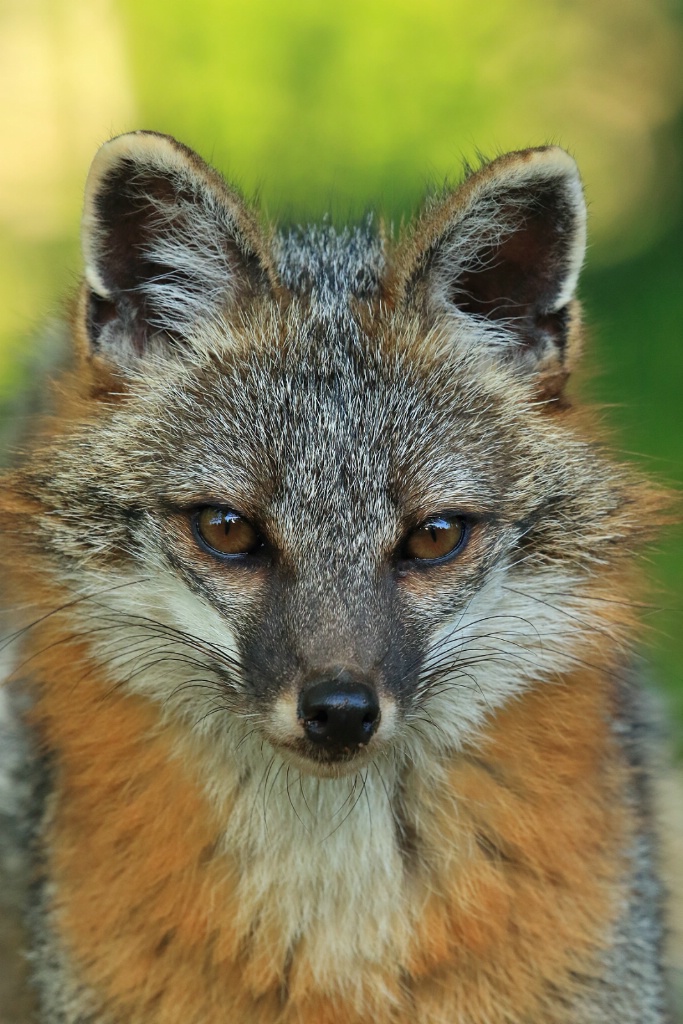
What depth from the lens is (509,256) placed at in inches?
135

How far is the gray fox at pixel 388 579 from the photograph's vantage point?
3197mm

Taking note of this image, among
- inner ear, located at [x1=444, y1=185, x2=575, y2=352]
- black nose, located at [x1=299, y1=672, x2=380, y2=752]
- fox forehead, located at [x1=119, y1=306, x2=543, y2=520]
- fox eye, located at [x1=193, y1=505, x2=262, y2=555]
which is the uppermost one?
inner ear, located at [x1=444, y1=185, x2=575, y2=352]

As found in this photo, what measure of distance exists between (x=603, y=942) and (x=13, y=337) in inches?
153

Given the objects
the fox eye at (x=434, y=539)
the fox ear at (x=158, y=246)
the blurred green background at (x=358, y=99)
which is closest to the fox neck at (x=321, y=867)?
the fox eye at (x=434, y=539)

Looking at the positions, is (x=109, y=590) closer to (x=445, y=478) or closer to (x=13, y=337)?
(x=445, y=478)

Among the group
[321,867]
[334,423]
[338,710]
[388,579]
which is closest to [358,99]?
[334,423]

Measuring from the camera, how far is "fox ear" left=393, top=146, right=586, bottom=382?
325 centimetres

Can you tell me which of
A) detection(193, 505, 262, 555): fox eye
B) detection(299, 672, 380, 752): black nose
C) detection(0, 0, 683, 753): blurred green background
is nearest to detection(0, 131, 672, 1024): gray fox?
detection(193, 505, 262, 555): fox eye

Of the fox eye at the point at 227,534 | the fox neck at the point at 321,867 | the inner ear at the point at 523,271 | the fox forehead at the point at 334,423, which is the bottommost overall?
the fox neck at the point at 321,867

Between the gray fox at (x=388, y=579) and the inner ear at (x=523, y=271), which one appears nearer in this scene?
the gray fox at (x=388, y=579)

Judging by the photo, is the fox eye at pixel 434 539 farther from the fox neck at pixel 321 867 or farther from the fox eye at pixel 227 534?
the fox neck at pixel 321 867

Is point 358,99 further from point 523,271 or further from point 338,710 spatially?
point 338,710

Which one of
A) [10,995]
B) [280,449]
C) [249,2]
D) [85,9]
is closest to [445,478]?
[280,449]

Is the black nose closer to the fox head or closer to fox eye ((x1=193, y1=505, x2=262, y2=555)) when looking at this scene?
the fox head
